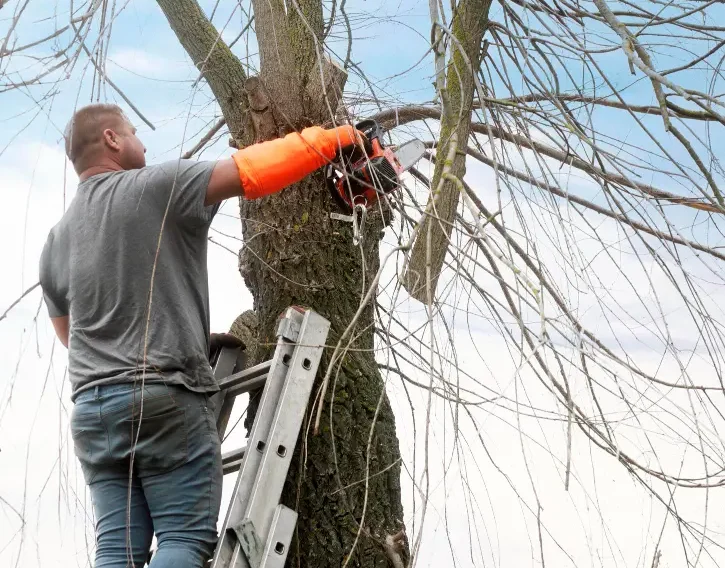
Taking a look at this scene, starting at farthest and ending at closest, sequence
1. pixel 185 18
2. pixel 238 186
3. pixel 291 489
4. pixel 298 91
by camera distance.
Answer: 1. pixel 185 18
2. pixel 298 91
3. pixel 291 489
4. pixel 238 186

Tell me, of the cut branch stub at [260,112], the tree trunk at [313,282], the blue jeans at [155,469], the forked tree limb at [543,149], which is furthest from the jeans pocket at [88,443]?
the forked tree limb at [543,149]

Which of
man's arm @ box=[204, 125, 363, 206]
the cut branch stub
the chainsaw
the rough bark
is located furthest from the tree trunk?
man's arm @ box=[204, 125, 363, 206]

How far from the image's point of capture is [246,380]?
9.32 feet

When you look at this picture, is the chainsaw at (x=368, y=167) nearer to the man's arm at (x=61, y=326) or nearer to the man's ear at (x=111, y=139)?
the man's ear at (x=111, y=139)

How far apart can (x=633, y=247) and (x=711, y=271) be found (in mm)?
222

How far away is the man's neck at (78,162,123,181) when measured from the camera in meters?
2.67

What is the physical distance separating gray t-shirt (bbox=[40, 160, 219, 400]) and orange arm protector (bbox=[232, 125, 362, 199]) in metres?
0.11

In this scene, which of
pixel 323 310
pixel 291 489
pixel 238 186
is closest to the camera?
pixel 238 186

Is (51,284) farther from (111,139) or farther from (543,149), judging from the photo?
(543,149)

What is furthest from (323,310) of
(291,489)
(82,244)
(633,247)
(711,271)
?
(711,271)

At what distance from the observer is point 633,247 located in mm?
2492

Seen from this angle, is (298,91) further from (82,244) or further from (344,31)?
(82,244)

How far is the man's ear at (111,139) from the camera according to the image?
2.68 meters

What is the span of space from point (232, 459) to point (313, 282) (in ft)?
2.09
